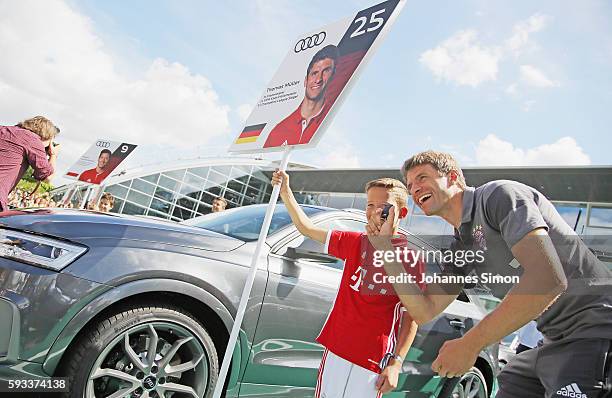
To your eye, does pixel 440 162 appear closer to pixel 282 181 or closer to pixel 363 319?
pixel 363 319

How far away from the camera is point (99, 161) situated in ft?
30.4

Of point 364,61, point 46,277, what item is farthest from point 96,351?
point 364,61

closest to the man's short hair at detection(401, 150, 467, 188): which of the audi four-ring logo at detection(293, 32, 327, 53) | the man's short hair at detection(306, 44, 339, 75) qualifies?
the man's short hair at detection(306, 44, 339, 75)

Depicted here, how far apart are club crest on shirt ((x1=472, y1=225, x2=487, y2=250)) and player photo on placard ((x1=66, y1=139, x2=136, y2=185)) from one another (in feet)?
26.2

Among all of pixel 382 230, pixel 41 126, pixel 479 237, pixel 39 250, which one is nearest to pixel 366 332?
pixel 382 230

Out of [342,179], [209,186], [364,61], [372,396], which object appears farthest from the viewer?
[209,186]

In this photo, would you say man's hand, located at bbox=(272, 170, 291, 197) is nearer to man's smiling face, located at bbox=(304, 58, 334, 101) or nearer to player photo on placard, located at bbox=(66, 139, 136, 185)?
man's smiling face, located at bbox=(304, 58, 334, 101)

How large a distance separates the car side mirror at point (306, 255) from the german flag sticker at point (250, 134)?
→ 825 millimetres

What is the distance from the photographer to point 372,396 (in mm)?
2078

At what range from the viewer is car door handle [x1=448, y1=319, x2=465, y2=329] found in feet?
12.2

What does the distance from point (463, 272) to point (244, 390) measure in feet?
4.92

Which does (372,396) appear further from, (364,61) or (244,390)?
(364,61)

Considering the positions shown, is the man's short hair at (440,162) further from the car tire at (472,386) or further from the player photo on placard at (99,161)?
the player photo on placard at (99,161)

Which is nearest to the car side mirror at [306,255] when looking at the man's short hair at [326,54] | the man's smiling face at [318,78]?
the man's smiling face at [318,78]
